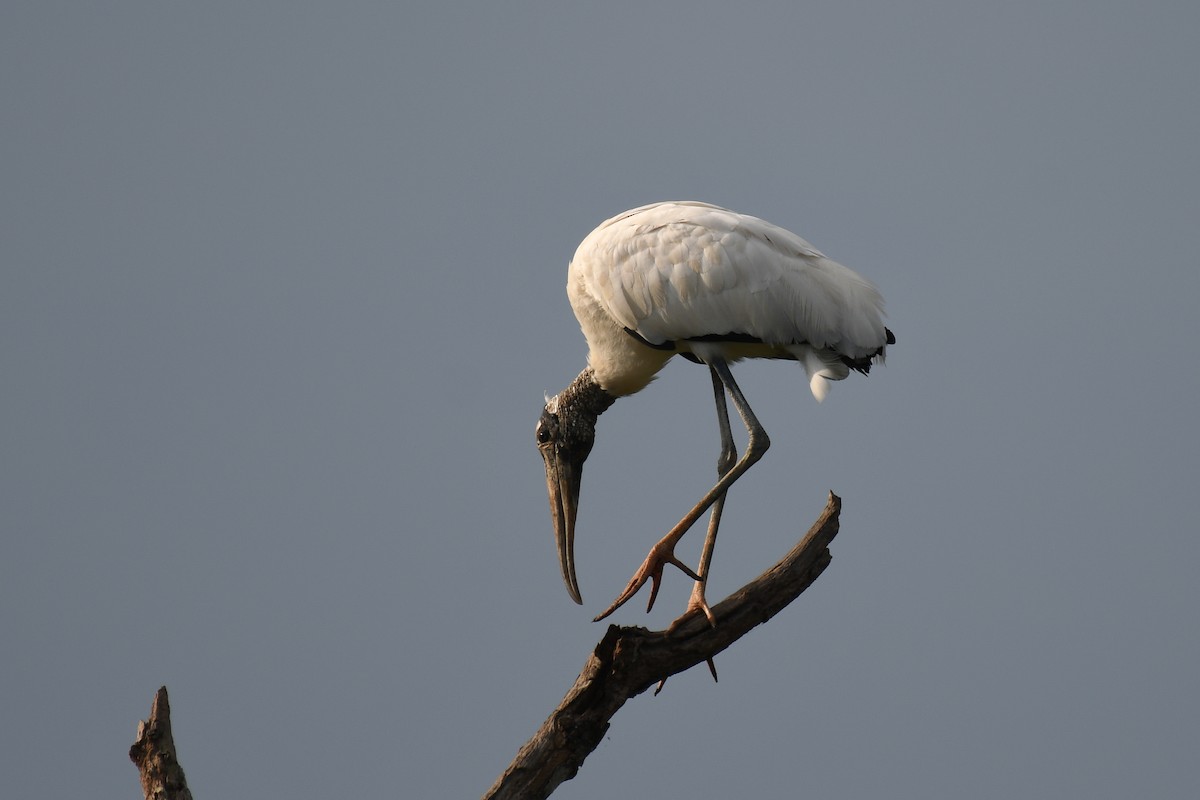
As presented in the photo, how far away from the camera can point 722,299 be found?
7.22 meters

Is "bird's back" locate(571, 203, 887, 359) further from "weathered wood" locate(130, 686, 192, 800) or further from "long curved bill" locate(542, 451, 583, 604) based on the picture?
"weathered wood" locate(130, 686, 192, 800)

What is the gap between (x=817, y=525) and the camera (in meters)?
6.36

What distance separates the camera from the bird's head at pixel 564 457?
8.34 metres

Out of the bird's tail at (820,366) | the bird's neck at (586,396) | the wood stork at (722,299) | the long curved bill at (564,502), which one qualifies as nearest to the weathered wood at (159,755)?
the wood stork at (722,299)

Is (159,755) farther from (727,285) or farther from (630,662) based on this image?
(727,285)

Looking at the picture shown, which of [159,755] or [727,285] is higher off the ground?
[727,285]

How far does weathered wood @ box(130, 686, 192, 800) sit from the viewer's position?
5.89 metres

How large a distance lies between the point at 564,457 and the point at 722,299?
1.58 m

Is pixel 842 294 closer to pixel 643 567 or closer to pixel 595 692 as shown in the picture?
pixel 643 567

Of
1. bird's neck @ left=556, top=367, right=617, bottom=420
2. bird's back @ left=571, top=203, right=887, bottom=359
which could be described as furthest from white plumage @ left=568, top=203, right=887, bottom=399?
bird's neck @ left=556, top=367, right=617, bottom=420

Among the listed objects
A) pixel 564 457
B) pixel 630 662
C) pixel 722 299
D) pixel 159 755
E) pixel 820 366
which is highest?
pixel 564 457

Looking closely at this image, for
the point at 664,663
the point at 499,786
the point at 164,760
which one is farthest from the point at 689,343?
the point at 164,760

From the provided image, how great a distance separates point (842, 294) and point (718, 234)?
643mm

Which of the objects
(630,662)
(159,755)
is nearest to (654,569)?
(630,662)
